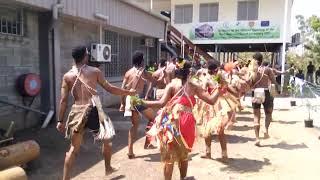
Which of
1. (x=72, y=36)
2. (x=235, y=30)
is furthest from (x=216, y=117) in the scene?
(x=235, y=30)

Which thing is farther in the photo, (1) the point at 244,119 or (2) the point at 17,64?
(1) the point at 244,119

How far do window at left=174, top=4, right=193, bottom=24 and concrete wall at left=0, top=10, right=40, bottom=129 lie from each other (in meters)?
17.2

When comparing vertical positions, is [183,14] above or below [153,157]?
above

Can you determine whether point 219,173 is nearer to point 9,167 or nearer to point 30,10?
point 9,167

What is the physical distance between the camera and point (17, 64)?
8312mm

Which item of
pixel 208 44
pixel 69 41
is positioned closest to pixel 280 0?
pixel 208 44

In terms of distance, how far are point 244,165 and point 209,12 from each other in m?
19.3

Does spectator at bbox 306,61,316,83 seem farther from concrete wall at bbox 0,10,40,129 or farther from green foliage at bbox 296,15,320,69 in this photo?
concrete wall at bbox 0,10,40,129

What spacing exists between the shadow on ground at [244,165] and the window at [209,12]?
1861 centimetres

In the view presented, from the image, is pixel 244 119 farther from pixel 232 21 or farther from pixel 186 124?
pixel 232 21

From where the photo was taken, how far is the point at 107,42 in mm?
13375

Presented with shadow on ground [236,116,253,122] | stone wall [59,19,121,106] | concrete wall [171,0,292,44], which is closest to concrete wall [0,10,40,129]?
stone wall [59,19,121,106]

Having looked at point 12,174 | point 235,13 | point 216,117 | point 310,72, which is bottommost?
point 12,174

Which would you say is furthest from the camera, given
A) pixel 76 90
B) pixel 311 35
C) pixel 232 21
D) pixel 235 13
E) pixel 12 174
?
pixel 311 35
